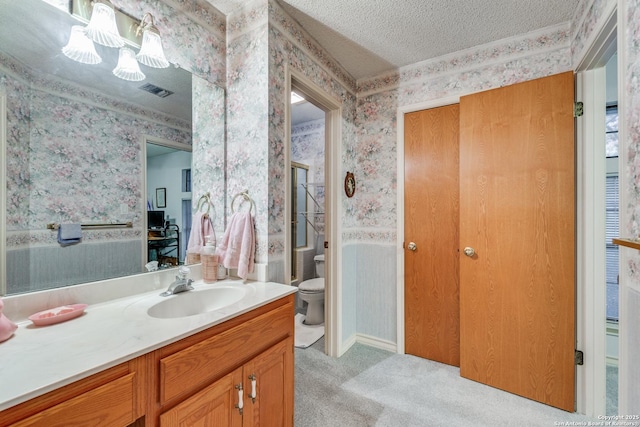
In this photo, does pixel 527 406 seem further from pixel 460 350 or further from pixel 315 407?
pixel 315 407

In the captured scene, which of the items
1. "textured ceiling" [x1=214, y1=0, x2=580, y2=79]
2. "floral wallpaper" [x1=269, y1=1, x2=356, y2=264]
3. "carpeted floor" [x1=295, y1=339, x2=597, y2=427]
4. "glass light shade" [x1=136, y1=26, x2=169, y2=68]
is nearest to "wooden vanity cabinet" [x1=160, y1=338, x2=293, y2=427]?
"carpeted floor" [x1=295, y1=339, x2=597, y2=427]

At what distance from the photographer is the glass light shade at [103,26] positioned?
3.67 ft

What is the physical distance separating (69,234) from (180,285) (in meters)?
0.48

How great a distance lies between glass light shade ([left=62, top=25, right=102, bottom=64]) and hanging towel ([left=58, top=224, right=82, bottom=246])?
2.30 ft

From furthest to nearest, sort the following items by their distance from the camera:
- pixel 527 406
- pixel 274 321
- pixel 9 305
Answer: pixel 527 406
pixel 274 321
pixel 9 305

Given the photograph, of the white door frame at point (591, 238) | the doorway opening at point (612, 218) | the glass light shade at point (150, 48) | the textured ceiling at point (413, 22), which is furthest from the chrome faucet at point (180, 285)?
the doorway opening at point (612, 218)

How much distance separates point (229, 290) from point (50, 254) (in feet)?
2.37

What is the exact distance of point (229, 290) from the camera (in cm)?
140

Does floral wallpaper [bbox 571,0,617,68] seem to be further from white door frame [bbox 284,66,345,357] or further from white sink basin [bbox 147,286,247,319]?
white sink basin [bbox 147,286,247,319]

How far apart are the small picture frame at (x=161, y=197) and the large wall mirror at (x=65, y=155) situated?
28 mm

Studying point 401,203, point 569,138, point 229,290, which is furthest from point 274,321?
point 569,138

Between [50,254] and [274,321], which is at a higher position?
[50,254]

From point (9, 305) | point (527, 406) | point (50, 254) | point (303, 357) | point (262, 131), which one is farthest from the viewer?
point (303, 357)

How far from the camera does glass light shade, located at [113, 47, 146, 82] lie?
4.09 ft
